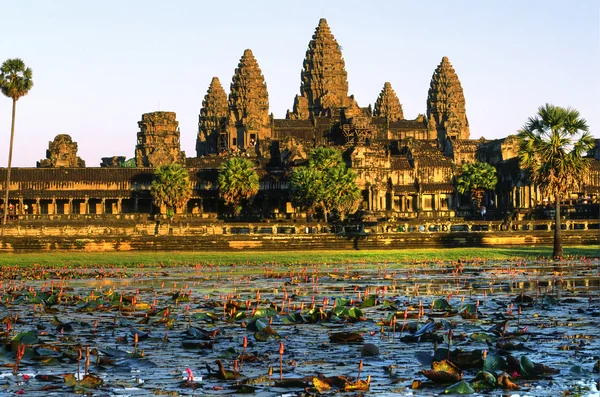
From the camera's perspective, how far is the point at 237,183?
114062 millimetres

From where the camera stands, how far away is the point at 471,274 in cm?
4775

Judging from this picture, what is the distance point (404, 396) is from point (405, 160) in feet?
360

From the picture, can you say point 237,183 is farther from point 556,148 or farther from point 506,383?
point 506,383

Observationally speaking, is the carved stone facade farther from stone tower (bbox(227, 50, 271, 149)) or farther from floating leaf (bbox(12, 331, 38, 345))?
floating leaf (bbox(12, 331, 38, 345))

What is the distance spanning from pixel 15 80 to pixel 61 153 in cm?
4918

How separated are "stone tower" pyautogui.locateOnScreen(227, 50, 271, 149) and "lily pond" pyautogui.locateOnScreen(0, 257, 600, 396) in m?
119

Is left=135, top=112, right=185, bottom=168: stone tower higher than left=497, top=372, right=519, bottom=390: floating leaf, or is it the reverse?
left=135, top=112, right=185, bottom=168: stone tower

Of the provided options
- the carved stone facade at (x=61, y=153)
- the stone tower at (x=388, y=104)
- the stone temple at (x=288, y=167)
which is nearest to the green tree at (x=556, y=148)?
the stone temple at (x=288, y=167)

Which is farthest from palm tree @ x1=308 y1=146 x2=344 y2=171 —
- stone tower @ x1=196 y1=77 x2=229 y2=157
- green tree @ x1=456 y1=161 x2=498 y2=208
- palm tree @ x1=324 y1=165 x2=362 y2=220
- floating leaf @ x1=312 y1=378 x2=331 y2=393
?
floating leaf @ x1=312 y1=378 x2=331 y2=393

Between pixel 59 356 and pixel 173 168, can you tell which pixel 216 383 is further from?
pixel 173 168

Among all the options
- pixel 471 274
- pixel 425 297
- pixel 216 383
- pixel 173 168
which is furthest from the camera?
pixel 173 168

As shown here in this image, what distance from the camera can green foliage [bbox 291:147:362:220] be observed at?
4043 inches

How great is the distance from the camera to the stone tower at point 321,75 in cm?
17838

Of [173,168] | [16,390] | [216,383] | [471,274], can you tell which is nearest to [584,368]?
[216,383]
